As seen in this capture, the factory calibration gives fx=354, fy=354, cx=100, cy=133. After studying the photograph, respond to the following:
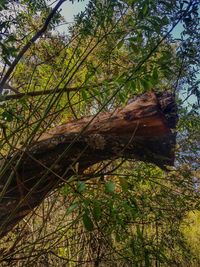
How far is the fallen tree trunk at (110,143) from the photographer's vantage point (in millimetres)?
1846

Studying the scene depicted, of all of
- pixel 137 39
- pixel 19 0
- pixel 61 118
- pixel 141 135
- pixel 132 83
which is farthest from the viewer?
pixel 61 118

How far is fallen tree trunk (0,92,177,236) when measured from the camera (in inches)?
72.7

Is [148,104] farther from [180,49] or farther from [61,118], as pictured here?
[61,118]

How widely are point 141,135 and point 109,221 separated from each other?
51 centimetres

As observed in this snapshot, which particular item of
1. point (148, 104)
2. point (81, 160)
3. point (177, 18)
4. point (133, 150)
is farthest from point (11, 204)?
point (177, 18)

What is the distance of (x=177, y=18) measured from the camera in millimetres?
1746

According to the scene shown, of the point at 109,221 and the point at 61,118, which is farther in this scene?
the point at 61,118

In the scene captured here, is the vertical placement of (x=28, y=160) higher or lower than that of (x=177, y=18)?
lower

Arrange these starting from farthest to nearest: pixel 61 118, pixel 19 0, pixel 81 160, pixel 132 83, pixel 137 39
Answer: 1. pixel 61 118
2. pixel 19 0
3. pixel 81 160
4. pixel 137 39
5. pixel 132 83

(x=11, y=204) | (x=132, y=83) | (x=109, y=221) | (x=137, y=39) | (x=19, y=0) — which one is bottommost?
(x=109, y=221)

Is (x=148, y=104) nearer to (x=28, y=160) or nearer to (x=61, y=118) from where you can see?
(x=28, y=160)

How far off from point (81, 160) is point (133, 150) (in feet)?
1.04

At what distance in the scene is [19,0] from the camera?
8.96 ft

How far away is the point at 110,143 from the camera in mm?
1944
